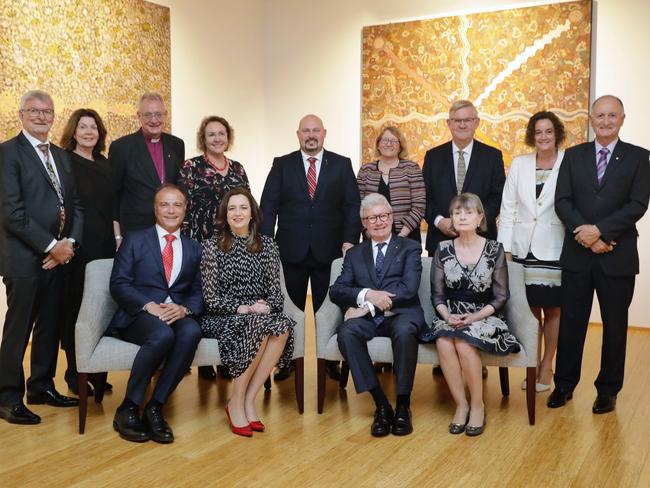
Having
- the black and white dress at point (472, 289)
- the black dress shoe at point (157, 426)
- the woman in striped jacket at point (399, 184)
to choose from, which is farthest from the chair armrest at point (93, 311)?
the woman in striped jacket at point (399, 184)

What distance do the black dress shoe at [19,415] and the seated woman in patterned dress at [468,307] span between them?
2.16 metres

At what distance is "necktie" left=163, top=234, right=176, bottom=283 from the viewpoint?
3865 millimetres

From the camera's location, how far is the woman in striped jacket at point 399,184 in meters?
4.64

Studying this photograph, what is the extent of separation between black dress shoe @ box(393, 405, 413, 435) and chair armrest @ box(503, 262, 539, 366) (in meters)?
0.70

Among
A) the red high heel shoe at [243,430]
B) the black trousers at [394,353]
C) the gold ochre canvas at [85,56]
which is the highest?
the gold ochre canvas at [85,56]

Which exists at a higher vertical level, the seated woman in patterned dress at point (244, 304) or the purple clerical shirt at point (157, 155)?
the purple clerical shirt at point (157, 155)

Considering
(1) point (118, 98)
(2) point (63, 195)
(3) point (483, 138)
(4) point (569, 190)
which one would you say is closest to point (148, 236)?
(2) point (63, 195)

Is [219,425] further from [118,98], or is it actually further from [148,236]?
[118,98]

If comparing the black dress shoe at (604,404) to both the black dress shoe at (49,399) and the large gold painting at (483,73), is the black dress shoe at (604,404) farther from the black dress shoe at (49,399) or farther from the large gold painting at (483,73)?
the large gold painting at (483,73)

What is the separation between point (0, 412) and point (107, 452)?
2.89 ft

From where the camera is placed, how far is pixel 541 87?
661 cm

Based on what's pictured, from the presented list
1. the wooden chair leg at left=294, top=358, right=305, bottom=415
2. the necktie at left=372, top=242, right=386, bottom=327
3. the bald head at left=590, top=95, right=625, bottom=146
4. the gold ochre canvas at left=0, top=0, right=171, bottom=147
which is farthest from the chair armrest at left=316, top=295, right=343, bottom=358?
the gold ochre canvas at left=0, top=0, right=171, bottom=147

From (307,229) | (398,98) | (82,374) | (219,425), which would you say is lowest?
(219,425)

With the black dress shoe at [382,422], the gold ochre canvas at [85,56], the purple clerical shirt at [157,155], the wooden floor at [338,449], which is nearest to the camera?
the wooden floor at [338,449]
